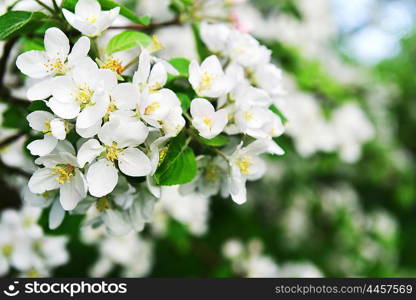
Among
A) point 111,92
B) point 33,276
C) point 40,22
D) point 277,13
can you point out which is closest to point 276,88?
point 111,92

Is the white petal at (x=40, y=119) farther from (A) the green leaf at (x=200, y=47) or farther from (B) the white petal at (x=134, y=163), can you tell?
(A) the green leaf at (x=200, y=47)

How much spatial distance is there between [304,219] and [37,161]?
12.0 feet

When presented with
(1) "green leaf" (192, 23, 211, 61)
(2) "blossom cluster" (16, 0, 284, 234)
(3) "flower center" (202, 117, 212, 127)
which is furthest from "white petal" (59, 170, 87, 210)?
(1) "green leaf" (192, 23, 211, 61)

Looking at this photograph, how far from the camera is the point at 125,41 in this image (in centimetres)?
125

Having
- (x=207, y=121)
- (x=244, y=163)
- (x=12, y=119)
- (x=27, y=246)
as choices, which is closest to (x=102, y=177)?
(x=207, y=121)

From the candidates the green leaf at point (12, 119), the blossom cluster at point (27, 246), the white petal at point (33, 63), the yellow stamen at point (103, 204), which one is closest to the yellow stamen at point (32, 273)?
the blossom cluster at point (27, 246)

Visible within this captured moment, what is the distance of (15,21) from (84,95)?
0.29 metres

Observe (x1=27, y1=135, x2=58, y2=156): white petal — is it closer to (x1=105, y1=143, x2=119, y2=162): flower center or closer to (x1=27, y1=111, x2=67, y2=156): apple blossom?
(x1=27, y1=111, x2=67, y2=156): apple blossom

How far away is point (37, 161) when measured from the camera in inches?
41.9

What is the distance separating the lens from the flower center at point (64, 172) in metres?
1.08

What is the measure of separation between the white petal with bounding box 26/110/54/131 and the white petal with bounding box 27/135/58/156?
1.5 inches

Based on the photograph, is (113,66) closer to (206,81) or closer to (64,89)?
(64,89)

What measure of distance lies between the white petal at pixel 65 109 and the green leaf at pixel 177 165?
0.73 feet

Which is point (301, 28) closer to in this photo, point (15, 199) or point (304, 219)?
point (304, 219)
